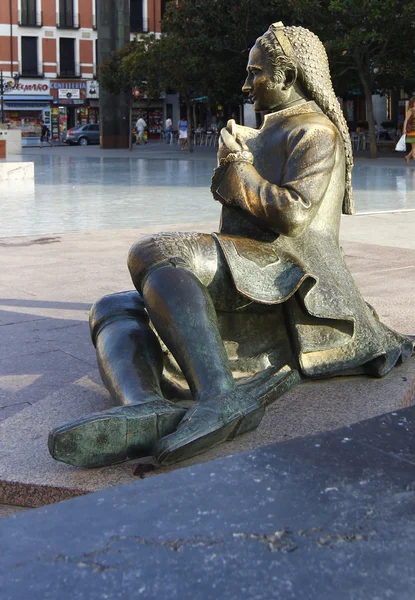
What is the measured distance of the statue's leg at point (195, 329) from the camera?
2.88 meters

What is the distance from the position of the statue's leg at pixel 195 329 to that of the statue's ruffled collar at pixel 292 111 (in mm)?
681

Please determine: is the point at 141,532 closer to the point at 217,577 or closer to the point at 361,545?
the point at 217,577

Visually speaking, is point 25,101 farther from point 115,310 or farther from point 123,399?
point 123,399

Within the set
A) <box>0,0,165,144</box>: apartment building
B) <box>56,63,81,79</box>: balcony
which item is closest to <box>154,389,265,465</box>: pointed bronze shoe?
<box>0,0,165,144</box>: apartment building

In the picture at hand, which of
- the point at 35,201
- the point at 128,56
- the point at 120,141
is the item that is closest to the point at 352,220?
the point at 35,201

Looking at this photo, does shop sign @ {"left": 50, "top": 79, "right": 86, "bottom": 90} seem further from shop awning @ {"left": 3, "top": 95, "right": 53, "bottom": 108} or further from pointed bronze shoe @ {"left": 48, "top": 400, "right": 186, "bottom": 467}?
pointed bronze shoe @ {"left": 48, "top": 400, "right": 186, "bottom": 467}

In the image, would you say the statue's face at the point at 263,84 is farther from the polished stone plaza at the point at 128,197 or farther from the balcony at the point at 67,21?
the balcony at the point at 67,21

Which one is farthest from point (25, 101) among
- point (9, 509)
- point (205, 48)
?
point (9, 509)

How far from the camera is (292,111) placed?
3754 mm

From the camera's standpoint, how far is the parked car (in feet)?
170

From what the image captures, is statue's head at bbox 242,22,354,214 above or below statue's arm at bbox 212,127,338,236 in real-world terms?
above

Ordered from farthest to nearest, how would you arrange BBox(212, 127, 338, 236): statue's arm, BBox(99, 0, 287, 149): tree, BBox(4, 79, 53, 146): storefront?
1. BBox(4, 79, 53, 146): storefront
2. BBox(99, 0, 287, 149): tree
3. BBox(212, 127, 338, 236): statue's arm

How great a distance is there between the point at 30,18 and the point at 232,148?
5729cm

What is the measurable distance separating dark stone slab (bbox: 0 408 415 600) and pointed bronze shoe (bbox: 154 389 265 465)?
137mm
